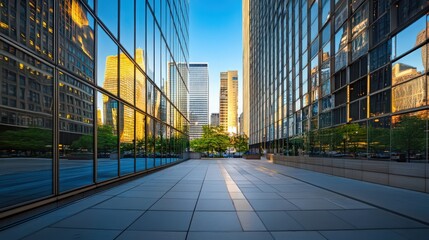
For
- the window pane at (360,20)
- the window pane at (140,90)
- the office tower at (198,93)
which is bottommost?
the window pane at (140,90)

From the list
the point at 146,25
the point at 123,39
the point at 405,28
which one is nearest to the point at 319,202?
the point at 405,28

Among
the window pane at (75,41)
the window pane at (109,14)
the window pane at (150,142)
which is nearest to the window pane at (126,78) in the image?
the window pane at (109,14)

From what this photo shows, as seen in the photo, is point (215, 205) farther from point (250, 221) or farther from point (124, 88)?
point (124, 88)

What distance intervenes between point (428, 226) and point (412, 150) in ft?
21.6

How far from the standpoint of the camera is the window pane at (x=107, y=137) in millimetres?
10719

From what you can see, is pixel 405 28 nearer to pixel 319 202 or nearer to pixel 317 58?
pixel 319 202

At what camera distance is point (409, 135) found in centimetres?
1195

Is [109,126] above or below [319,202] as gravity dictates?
above

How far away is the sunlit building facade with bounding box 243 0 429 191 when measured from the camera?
1184cm

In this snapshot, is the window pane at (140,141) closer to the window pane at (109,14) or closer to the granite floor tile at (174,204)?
the window pane at (109,14)

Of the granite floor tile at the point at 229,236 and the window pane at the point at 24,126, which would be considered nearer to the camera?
the granite floor tile at the point at 229,236

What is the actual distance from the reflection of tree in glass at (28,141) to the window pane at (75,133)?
637mm

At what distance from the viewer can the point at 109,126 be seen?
11.8 metres

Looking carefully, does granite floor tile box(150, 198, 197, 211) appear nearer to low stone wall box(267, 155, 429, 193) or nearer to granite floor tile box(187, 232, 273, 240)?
granite floor tile box(187, 232, 273, 240)
